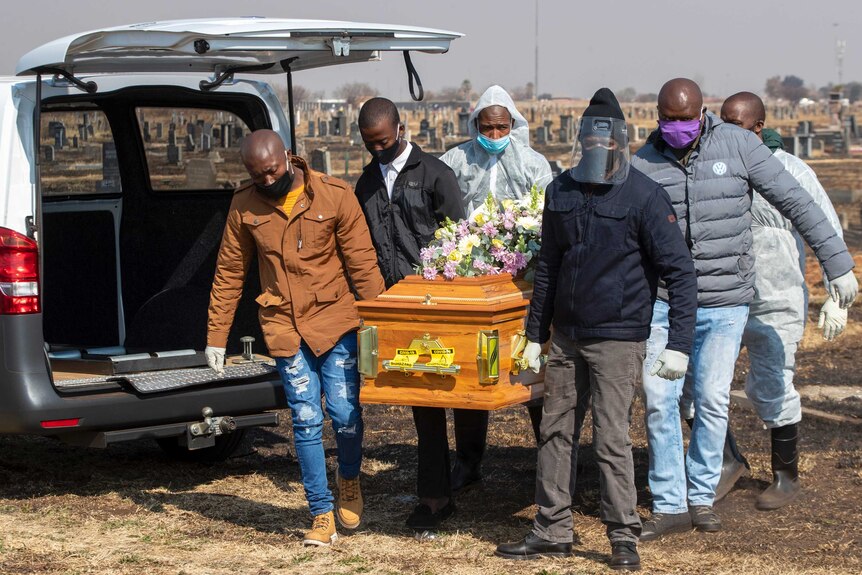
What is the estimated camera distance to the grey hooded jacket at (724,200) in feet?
17.9

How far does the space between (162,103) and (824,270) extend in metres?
3.67

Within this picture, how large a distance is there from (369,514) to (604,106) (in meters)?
2.19

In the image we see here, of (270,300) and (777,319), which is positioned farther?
(777,319)

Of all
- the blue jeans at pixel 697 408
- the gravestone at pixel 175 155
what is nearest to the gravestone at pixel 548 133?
the gravestone at pixel 175 155

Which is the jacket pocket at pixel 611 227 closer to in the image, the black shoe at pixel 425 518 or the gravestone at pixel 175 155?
the black shoe at pixel 425 518

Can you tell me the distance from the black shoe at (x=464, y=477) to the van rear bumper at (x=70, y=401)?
1.03m

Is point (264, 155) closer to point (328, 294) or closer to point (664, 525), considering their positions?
point (328, 294)

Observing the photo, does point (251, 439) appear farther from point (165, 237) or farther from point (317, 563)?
point (317, 563)

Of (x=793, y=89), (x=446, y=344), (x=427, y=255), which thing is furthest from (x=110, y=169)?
(x=793, y=89)

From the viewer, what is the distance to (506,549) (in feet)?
16.9

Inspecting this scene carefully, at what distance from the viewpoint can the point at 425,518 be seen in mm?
5660

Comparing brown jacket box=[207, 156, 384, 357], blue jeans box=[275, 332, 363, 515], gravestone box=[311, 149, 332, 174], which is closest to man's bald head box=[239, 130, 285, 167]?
brown jacket box=[207, 156, 384, 357]

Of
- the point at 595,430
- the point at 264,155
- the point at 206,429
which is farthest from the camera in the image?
the point at 206,429

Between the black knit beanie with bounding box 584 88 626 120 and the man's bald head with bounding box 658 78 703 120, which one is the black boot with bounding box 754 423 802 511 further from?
the black knit beanie with bounding box 584 88 626 120
